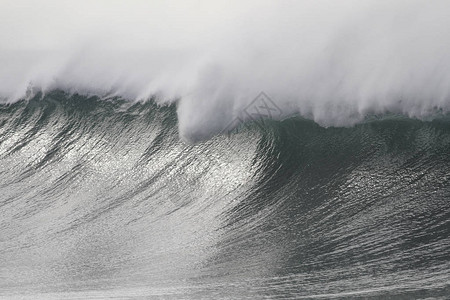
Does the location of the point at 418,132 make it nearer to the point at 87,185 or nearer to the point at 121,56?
the point at 87,185

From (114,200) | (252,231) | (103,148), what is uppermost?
(103,148)

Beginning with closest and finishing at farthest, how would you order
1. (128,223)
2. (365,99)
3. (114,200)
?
1. (128,223)
2. (114,200)
3. (365,99)

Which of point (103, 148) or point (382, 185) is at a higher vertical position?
point (103, 148)

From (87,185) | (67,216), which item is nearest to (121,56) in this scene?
(87,185)

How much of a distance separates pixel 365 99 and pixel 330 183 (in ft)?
7.42

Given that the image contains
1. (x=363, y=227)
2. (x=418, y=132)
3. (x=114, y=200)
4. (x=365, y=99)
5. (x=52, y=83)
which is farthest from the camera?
(x=52, y=83)

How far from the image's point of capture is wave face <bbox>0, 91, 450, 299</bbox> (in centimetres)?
688

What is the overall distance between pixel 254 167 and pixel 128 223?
2.11 metres

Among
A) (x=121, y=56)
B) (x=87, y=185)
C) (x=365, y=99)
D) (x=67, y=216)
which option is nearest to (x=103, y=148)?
(x=87, y=185)

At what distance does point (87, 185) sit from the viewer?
9.78m

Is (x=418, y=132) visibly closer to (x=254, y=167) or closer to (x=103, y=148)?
(x=254, y=167)

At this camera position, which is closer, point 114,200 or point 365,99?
point 114,200

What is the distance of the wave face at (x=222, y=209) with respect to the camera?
6.88m

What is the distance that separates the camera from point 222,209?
28.3 feet
